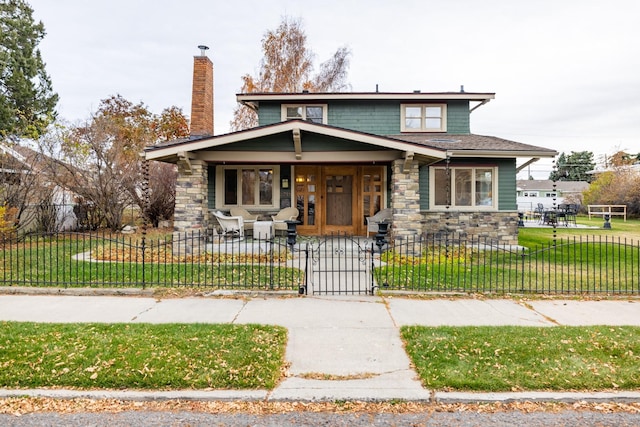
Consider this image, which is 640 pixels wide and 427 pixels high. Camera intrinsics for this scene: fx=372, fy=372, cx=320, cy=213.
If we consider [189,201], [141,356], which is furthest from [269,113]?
[141,356]

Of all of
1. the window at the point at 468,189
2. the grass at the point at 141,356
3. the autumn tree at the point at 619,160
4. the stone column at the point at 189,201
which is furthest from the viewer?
the autumn tree at the point at 619,160

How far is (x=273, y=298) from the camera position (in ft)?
21.1

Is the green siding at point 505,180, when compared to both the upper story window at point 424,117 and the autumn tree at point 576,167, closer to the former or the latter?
the upper story window at point 424,117

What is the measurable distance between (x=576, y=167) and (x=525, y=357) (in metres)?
72.1

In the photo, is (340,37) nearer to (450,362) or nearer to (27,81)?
(27,81)

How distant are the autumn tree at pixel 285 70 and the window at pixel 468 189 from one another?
14.4 meters

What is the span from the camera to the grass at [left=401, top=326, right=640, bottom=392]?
11.8ft

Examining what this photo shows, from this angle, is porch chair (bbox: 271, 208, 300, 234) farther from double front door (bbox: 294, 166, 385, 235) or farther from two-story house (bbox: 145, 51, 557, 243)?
double front door (bbox: 294, 166, 385, 235)

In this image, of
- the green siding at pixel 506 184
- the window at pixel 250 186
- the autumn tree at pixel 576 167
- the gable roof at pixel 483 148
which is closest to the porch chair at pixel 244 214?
the window at pixel 250 186

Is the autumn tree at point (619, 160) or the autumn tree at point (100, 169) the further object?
the autumn tree at point (619, 160)

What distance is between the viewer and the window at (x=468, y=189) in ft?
43.2

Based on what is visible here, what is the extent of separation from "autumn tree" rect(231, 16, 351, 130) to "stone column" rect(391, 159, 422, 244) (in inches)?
634

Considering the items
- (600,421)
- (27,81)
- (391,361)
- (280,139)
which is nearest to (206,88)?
(280,139)

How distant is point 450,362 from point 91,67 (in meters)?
29.5
